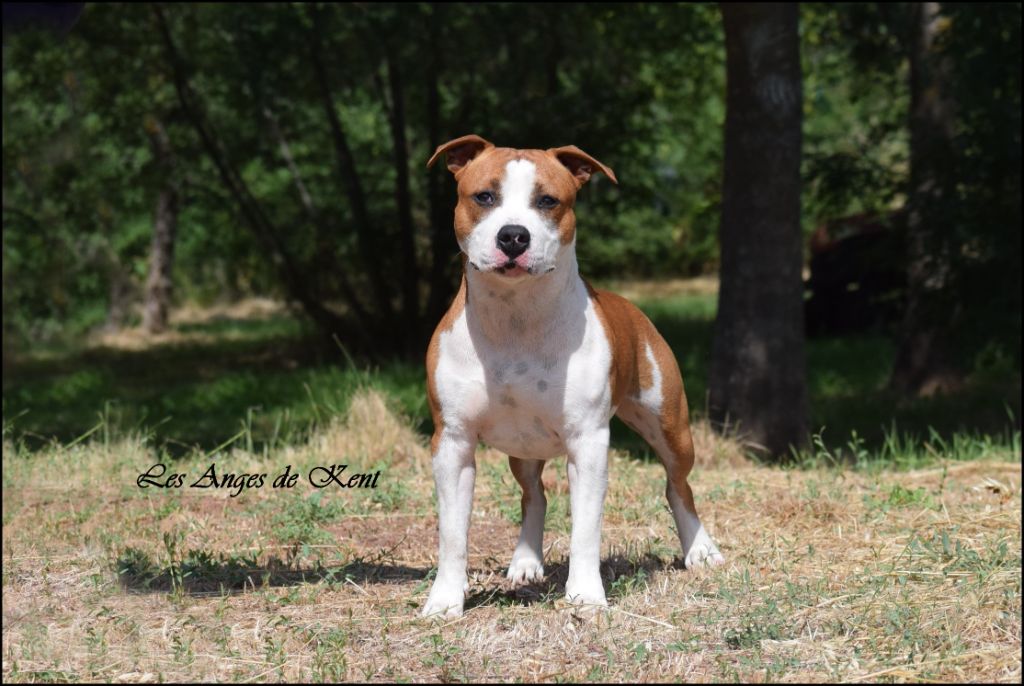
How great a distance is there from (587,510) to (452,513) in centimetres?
47

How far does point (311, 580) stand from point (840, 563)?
84.0 inches

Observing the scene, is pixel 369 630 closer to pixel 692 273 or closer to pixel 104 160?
pixel 104 160

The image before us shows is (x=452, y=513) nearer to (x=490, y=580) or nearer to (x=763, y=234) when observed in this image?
(x=490, y=580)

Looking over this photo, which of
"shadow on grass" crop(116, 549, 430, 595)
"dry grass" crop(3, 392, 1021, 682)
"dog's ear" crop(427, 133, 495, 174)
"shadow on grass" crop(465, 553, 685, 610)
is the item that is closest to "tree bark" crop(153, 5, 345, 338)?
"dry grass" crop(3, 392, 1021, 682)

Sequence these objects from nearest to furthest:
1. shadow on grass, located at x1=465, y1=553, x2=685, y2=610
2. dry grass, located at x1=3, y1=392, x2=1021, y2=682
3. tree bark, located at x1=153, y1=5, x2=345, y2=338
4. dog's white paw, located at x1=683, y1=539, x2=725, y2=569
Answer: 1. dry grass, located at x1=3, y1=392, x2=1021, y2=682
2. shadow on grass, located at x1=465, y1=553, x2=685, y2=610
3. dog's white paw, located at x1=683, y1=539, x2=725, y2=569
4. tree bark, located at x1=153, y1=5, x2=345, y2=338

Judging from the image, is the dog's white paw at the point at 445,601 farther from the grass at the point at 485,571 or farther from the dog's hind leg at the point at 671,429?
the dog's hind leg at the point at 671,429

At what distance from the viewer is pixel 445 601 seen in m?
4.07

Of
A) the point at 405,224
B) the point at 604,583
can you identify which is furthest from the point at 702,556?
the point at 405,224

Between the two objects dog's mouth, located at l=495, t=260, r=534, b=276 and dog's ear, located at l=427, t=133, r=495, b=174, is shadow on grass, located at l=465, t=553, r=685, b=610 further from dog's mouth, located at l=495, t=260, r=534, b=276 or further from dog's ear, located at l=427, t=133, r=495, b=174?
dog's ear, located at l=427, t=133, r=495, b=174

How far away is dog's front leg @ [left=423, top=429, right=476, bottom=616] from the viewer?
13.4 ft

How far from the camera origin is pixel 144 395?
40.0 feet

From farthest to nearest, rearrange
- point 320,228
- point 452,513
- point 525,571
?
1. point 320,228
2. point 525,571
3. point 452,513

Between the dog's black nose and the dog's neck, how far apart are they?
A: 25 centimetres

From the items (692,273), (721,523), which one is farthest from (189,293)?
(721,523)
